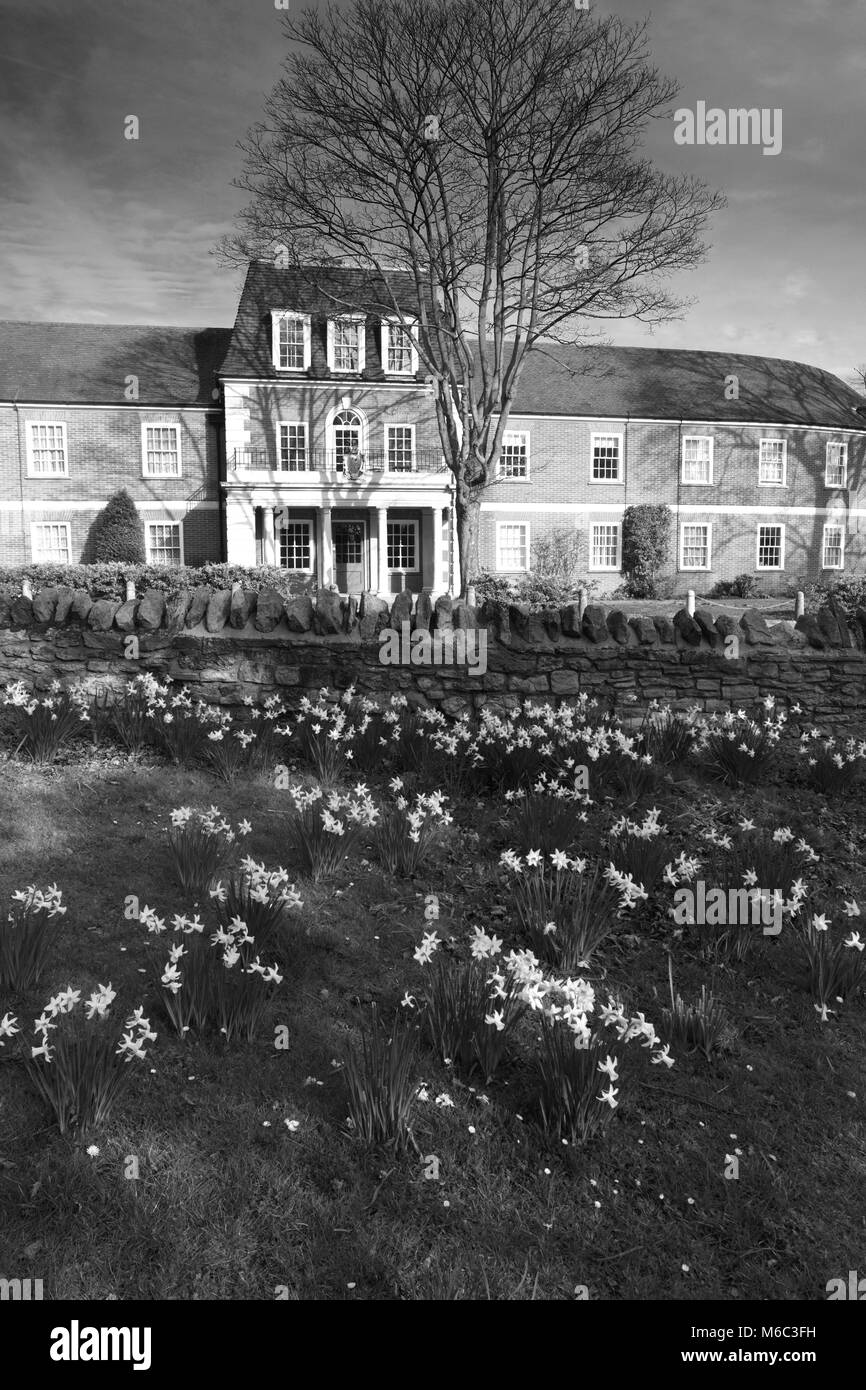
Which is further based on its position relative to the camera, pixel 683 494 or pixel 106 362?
pixel 683 494

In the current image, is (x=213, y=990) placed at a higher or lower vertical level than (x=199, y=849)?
lower

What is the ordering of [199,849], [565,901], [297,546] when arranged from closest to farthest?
1. [565,901]
2. [199,849]
3. [297,546]

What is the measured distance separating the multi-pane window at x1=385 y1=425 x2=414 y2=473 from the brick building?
77 millimetres

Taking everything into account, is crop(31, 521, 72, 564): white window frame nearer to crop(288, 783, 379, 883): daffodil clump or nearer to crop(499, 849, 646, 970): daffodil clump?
crop(288, 783, 379, 883): daffodil clump

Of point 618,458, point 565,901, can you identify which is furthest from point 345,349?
point 565,901

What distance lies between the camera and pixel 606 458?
33344mm

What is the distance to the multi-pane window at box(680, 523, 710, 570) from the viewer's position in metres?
33.7

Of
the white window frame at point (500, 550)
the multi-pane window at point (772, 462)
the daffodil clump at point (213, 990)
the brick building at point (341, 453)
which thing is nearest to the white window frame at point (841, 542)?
the brick building at point (341, 453)

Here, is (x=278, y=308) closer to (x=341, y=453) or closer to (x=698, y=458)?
(x=341, y=453)

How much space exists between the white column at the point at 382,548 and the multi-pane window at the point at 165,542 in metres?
6.74

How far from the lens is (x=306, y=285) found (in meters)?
31.7

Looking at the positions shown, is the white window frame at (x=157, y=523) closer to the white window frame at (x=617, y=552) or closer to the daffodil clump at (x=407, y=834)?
the white window frame at (x=617, y=552)

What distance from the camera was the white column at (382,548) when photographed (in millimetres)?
30875

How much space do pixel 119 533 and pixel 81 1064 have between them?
95.9 feet
